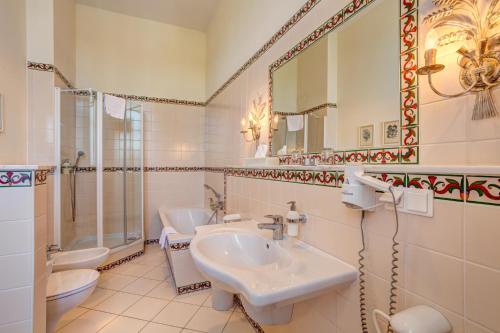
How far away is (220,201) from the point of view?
275 cm

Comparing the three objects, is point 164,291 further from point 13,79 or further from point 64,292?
point 13,79

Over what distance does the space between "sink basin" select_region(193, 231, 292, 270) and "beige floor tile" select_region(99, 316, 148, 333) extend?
100 centimetres

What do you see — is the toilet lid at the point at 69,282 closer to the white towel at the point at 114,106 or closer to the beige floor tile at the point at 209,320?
the beige floor tile at the point at 209,320

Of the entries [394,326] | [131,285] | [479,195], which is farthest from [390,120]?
[131,285]

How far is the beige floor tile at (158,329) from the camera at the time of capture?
5.60 feet

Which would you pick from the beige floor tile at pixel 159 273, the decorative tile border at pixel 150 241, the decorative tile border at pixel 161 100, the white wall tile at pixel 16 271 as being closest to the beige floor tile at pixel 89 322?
the beige floor tile at pixel 159 273

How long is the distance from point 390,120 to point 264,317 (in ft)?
3.46

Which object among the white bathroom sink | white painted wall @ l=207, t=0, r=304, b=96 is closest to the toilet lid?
the white bathroom sink

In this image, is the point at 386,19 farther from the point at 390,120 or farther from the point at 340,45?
the point at 390,120

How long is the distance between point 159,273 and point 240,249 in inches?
64.4

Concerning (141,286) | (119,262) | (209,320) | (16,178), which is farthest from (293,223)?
(119,262)

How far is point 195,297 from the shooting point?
7.02ft

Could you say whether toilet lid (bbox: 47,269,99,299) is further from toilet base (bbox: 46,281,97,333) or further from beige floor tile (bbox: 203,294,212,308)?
beige floor tile (bbox: 203,294,212,308)

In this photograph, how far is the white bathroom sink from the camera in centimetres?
199
